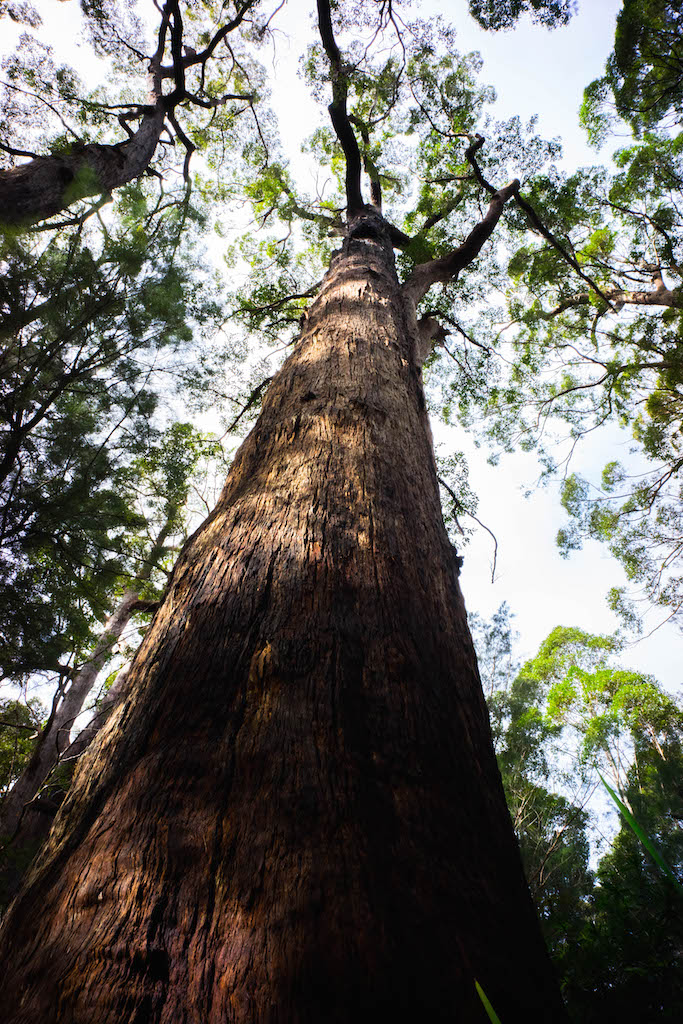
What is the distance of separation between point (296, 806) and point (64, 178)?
635cm

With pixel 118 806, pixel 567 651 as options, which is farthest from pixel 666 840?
pixel 118 806

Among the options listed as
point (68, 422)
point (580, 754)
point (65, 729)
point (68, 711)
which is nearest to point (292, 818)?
point (68, 422)

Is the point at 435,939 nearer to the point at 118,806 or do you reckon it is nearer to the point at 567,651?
the point at 118,806

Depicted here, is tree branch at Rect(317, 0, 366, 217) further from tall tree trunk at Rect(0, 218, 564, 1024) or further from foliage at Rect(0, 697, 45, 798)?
foliage at Rect(0, 697, 45, 798)

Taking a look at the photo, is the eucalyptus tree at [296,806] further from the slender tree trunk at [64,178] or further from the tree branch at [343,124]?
the tree branch at [343,124]

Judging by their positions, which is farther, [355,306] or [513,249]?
[513,249]

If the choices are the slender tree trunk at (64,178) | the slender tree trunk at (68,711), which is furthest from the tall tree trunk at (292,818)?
the slender tree trunk at (64,178)

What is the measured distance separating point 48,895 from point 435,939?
0.57 metres

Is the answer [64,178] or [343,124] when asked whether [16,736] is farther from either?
[343,124]

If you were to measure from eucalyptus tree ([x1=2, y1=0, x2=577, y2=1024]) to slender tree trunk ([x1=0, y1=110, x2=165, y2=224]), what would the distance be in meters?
4.87

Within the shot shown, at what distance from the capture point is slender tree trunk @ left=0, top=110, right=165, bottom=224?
4.30 m

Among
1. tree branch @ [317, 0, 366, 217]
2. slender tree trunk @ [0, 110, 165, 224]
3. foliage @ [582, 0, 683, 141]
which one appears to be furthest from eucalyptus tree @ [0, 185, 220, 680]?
foliage @ [582, 0, 683, 141]

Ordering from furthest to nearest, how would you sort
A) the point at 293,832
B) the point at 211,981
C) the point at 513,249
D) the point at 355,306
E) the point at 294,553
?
the point at 513,249 < the point at 355,306 < the point at 294,553 < the point at 293,832 < the point at 211,981

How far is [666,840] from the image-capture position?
17.0m
